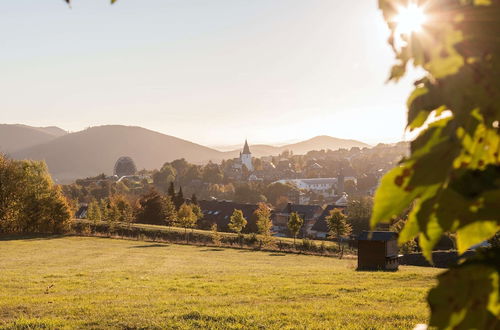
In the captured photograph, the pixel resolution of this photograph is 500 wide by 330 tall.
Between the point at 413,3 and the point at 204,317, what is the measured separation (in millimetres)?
9465

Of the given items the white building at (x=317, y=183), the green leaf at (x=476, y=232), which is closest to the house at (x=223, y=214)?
the green leaf at (x=476, y=232)

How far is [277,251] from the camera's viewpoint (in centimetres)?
4269

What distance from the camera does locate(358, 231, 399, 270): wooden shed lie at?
2925 cm

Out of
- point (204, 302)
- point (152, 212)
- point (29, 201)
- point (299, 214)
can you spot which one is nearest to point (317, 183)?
point (299, 214)

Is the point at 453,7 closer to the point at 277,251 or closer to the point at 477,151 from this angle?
the point at 477,151

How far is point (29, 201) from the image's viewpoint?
43.8 meters

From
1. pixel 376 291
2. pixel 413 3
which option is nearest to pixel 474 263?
pixel 413 3

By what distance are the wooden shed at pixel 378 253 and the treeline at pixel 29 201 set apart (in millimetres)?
31637

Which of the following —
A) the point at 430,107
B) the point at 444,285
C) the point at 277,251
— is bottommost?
the point at 277,251

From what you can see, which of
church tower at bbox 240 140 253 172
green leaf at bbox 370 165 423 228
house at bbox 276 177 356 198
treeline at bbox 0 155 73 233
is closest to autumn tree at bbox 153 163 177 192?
house at bbox 276 177 356 198

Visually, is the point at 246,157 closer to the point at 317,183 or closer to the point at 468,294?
the point at 317,183

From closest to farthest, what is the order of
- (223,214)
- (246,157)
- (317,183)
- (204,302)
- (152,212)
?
(204,302)
(152,212)
(223,214)
(317,183)
(246,157)

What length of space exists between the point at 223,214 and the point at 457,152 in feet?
247

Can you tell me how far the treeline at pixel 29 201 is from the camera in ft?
143
